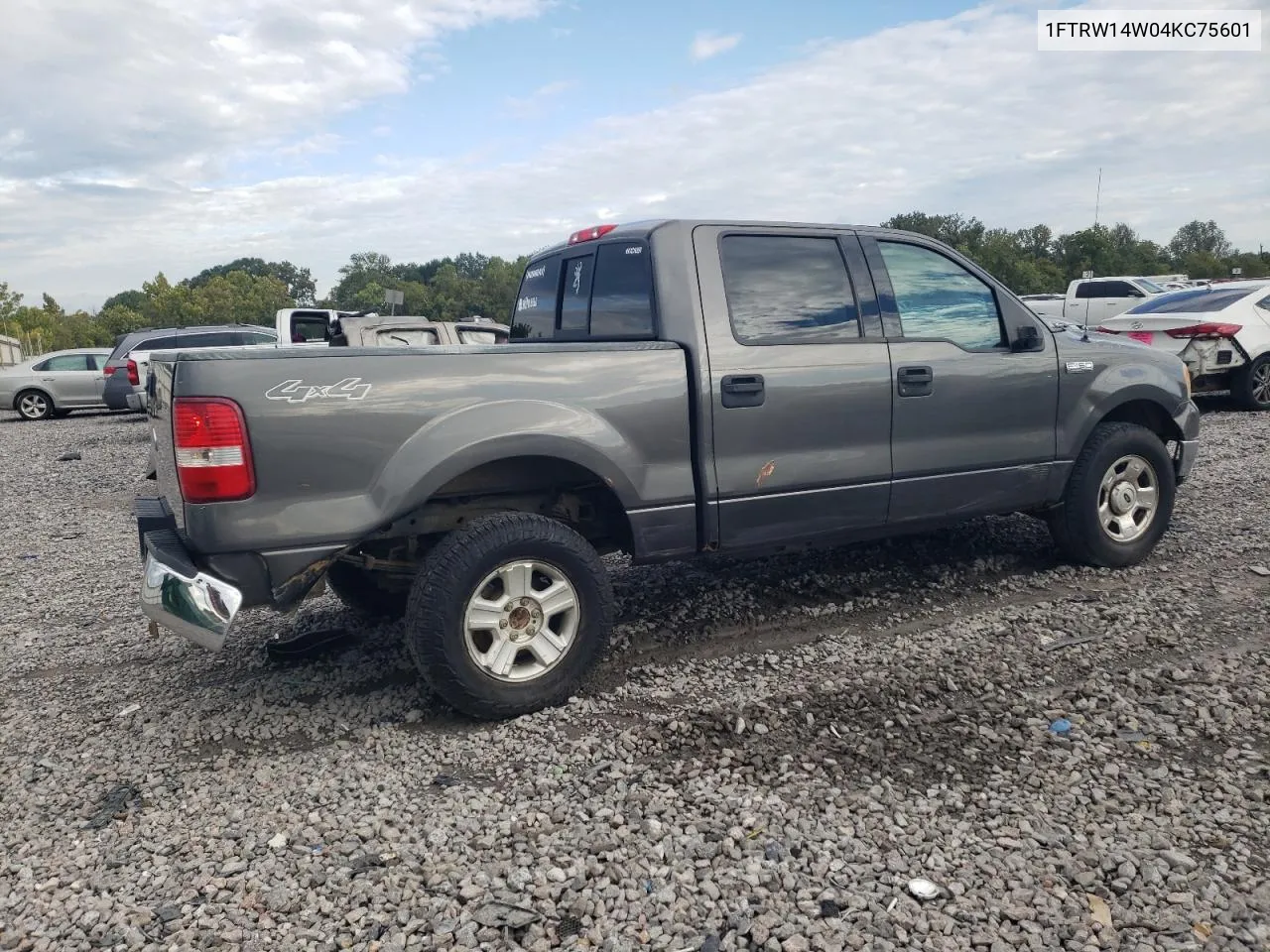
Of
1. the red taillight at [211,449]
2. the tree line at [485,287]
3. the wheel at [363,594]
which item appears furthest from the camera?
the tree line at [485,287]

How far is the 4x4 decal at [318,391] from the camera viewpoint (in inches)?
132

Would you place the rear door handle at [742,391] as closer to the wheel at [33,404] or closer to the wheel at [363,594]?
the wheel at [363,594]

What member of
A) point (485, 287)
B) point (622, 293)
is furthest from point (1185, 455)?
point (485, 287)

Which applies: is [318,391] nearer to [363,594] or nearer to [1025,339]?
[363,594]

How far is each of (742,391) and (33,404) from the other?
20.4 m

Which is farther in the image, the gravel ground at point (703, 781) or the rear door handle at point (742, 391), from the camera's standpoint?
the rear door handle at point (742, 391)

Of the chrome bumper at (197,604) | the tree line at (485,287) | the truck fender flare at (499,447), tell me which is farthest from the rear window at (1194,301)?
the tree line at (485,287)

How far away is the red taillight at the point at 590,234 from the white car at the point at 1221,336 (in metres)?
8.87

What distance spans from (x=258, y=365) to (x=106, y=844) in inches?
64.2

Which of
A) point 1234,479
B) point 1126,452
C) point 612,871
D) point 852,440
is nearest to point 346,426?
point 612,871

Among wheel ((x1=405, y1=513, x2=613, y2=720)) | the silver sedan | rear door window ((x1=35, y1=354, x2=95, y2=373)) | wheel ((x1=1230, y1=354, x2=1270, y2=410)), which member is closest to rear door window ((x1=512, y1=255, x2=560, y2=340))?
wheel ((x1=405, y1=513, x2=613, y2=720))

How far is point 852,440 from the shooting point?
450 centimetres

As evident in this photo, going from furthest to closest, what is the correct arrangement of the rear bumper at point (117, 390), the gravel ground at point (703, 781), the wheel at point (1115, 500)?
the rear bumper at point (117, 390)
the wheel at point (1115, 500)
the gravel ground at point (703, 781)

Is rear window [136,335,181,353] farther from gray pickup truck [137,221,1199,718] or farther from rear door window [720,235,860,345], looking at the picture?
A: rear door window [720,235,860,345]
